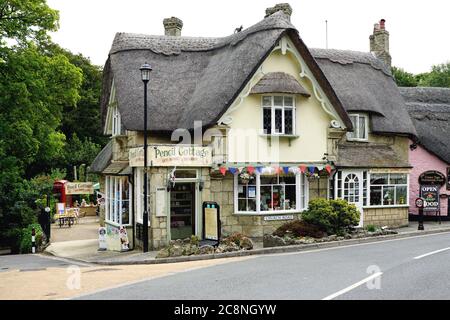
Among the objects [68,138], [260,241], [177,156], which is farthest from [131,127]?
[68,138]

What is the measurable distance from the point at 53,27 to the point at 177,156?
11.5 meters

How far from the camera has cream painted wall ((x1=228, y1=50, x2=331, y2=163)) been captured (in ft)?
69.5

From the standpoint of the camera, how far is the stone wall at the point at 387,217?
25.2 m

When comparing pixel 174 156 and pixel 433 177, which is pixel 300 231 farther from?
pixel 433 177

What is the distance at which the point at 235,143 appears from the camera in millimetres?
21109

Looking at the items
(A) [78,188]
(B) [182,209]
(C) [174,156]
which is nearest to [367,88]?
(B) [182,209]

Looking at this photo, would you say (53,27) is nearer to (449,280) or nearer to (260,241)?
(260,241)

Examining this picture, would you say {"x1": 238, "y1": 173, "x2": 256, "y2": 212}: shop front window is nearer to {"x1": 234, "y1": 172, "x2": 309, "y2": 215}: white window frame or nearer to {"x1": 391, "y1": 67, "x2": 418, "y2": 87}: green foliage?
{"x1": 234, "y1": 172, "x2": 309, "y2": 215}: white window frame

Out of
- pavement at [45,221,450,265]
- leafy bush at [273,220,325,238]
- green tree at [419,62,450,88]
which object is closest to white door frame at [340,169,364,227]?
pavement at [45,221,450,265]

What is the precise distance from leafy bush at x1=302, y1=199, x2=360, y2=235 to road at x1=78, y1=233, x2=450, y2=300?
10.6ft

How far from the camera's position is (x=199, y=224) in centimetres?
2020

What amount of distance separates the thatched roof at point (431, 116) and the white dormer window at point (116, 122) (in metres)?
16.0

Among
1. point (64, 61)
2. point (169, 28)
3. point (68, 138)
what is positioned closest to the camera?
point (64, 61)
